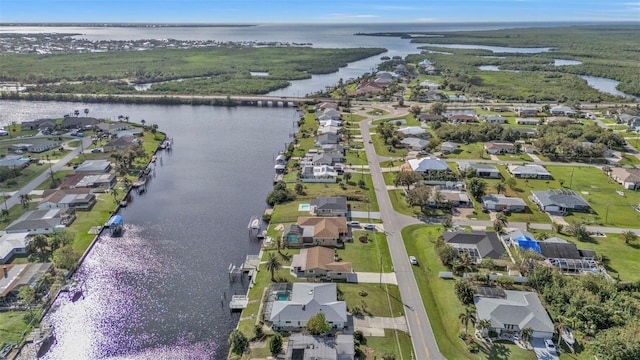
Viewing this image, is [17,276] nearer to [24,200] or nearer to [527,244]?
[24,200]

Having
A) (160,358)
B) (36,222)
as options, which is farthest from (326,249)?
(36,222)

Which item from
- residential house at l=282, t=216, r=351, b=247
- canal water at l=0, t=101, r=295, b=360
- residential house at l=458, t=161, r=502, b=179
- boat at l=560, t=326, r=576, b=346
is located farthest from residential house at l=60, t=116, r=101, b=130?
boat at l=560, t=326, r=576, b=346

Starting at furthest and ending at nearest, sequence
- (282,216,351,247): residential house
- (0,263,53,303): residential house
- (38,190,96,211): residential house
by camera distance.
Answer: (38,190,96,211): residential house
(282,216,351,247): residential house
(0,263,53,303): residential house

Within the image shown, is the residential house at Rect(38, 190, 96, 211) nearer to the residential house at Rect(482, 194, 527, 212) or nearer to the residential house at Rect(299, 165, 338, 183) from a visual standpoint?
the residential house at Rect(299, 165, 338, 183)

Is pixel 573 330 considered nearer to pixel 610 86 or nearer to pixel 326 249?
pixel 326 249

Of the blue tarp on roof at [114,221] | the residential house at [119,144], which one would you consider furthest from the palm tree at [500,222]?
the residential house at [119,144]

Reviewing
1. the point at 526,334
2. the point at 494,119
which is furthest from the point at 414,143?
the point at 526,334

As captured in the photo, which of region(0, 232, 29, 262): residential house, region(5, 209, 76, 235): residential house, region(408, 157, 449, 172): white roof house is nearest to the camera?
region(0, 232, 29, 262): residential house
